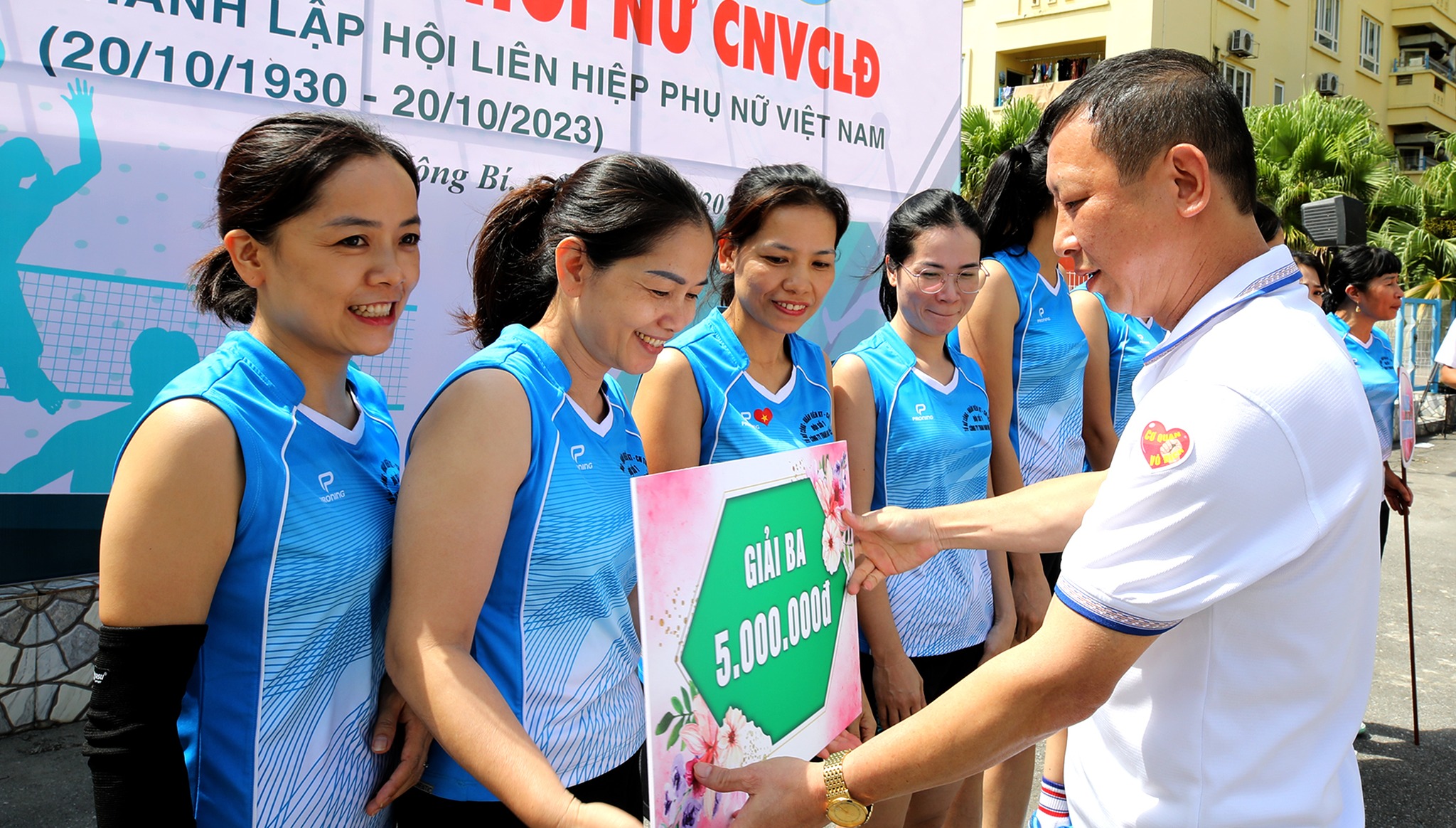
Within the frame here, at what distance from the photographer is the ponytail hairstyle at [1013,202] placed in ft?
10.7

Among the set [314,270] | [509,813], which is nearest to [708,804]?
[509,813]

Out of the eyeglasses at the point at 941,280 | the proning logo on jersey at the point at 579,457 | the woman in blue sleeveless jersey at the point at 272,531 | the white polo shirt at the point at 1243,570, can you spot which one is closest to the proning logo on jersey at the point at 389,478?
the woman in blue sleeveless jersey at the point at 272,531

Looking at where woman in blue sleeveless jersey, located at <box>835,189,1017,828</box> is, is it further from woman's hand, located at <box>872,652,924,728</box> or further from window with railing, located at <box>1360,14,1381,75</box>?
window with railing, located at <box>1360,14,1381,75</box>

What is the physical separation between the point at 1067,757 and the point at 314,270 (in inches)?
59.2

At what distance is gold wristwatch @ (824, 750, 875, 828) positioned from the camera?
1.50 metres

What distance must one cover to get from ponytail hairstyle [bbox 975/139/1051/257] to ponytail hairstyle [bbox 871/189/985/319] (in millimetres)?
351

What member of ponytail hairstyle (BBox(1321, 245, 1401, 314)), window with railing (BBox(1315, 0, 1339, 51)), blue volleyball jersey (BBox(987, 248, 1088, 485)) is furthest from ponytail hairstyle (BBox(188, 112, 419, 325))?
window with railing (BBox(1315, 0, 1339, 51))

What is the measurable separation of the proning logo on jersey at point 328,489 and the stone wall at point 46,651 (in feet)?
8.91

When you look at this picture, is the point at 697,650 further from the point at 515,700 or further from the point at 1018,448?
the point at 1018,448

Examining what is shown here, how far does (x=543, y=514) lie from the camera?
1558mm

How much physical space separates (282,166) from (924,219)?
74.3 inches

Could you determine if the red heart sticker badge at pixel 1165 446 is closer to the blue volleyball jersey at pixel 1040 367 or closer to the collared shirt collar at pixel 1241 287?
the collared shirt collar at pixel 1241 287

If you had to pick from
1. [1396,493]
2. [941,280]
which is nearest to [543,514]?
[941,280]

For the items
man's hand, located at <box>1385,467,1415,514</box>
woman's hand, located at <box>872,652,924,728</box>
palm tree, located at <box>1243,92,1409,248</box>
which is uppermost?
palm tree, located at <box>1243,92,1409,248</box>
